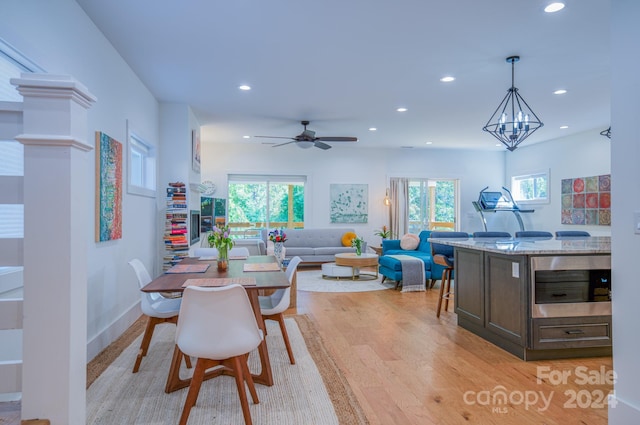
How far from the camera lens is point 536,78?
4398 millimetres

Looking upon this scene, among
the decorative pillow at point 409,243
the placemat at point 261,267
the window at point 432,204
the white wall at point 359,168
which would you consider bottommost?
the decorative pillow at point 409,243

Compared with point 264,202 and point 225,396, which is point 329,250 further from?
point 225,396

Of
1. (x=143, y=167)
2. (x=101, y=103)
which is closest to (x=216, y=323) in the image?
(x=101, y=103)

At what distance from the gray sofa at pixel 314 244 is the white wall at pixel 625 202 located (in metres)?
6.31

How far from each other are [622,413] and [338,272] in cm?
497

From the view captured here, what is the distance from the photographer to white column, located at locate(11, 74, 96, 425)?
2.74ft

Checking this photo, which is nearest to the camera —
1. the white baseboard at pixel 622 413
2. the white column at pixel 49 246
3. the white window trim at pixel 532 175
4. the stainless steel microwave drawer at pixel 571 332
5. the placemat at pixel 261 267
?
the white column at pixel 49 246

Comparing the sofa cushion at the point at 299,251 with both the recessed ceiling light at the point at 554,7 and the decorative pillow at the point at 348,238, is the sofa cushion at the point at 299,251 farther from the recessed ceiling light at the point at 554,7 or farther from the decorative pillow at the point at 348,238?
the recessed ceiling light at the point at 554,7

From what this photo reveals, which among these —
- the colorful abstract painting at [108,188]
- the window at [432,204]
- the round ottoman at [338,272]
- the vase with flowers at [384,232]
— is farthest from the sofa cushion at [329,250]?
the colorful abstract painting at [108,188]

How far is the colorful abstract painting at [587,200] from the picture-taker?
6668 millimetres

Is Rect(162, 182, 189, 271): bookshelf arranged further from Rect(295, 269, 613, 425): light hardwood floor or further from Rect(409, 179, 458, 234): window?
Rect(409, 179, 458, 234): window

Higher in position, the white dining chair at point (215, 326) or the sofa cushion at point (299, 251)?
the white dining chair at point (215, 326)

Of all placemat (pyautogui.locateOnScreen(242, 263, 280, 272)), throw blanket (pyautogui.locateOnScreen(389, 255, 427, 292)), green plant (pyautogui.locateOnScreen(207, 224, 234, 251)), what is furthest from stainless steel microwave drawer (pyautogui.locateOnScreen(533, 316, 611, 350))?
throw blanket (pyautogui.locateOnScreen(389, 255, 427, 292))

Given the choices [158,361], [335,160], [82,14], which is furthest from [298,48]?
[335,160]
